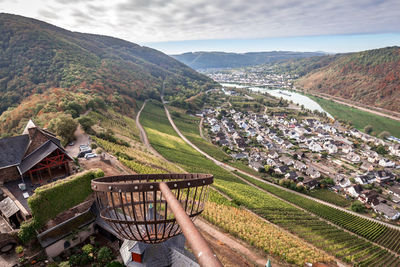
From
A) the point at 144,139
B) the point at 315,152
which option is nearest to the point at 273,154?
the point at 315,152

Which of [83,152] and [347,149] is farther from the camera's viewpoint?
[347,149]

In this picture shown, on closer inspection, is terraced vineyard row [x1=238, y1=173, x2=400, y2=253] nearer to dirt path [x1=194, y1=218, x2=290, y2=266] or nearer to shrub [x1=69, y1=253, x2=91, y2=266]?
dirt path [x1=194, y1=218, x2=290, y2=266]

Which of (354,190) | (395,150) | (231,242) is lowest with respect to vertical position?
(354,190)

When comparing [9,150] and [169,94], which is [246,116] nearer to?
[169,94]

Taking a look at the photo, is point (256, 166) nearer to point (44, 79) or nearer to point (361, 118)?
point (44, 79)

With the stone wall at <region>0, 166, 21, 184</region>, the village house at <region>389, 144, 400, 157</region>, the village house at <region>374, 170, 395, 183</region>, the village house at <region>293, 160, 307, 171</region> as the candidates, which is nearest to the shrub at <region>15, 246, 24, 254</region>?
the stone wall at <region>0, 166, 21, 184</region>
